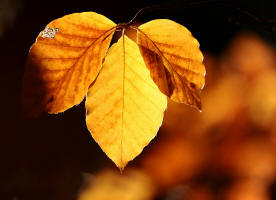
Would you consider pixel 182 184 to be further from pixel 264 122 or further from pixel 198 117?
pixel 264 122

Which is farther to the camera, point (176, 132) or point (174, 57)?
point (176, 132)

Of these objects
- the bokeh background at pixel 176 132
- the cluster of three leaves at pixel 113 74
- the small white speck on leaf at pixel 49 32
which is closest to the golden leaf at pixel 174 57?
the cluster of three leaves at pixel 113 74

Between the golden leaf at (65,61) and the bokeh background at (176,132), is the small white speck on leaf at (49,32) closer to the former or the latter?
the golden leaf at (65,61)

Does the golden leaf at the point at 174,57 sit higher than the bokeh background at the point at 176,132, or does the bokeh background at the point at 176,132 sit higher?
the golden leaf at the point at 174,57

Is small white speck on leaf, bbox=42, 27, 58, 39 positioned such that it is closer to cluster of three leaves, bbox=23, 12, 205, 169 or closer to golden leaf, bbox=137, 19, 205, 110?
cluster of three leaves, bbox=23, 12, 205, 169

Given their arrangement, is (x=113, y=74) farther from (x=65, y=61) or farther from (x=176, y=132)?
(x=176, y=132)

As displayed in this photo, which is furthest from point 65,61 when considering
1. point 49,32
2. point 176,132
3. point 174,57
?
point 176,132
